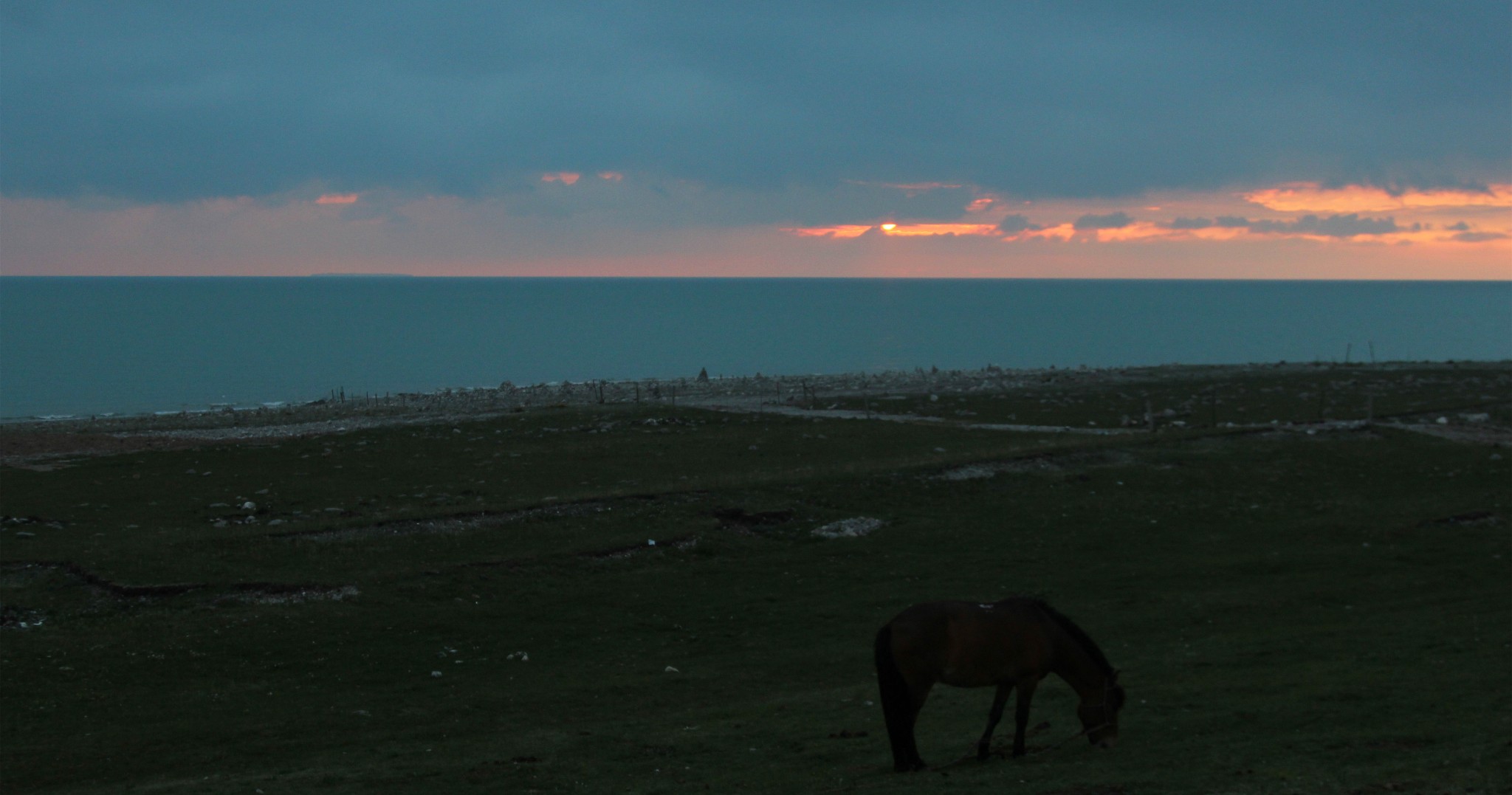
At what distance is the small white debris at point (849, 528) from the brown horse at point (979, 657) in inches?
750

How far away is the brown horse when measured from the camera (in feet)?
42.4

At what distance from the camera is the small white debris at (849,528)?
3278 cm

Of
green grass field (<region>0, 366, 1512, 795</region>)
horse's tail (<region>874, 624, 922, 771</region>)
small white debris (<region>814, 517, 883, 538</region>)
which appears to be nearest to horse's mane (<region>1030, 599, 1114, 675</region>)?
green grass field (<region>0, 366, 1512, 795</region>)

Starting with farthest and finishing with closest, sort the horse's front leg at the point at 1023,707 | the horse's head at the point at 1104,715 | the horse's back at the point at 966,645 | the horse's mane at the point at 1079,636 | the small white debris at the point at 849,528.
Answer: the small white debris at the point at 849,528
the horse's head at the point at 1104,715
the horse's mane at the point at 1079,636
the horse's front leg at the point at 1023,707
the horse's back at the point at 966,645

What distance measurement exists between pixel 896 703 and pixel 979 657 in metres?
1.11

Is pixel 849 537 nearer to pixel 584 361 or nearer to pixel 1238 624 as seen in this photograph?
pixel 1238 624

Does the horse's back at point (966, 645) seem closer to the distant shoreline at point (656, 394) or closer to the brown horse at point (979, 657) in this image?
the brown horse at point (979, 657)

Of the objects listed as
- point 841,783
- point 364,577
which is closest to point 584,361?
point 364,577

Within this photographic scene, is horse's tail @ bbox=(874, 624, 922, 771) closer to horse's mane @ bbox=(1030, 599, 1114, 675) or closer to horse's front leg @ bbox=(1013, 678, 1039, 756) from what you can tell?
horse's front leg @ bbox=(1013, 678, 1039, 756)

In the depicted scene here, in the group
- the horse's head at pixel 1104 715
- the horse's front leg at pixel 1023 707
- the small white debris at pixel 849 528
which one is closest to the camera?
the horse's front leg at pixel 1023 707

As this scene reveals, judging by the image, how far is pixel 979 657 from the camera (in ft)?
42.4

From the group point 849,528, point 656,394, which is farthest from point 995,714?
point 656,394

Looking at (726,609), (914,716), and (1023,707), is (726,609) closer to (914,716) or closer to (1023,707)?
(914,716)

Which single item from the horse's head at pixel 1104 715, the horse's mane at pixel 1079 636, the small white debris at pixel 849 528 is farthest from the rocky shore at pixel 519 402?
the horse's mane at pixel 1079 636
